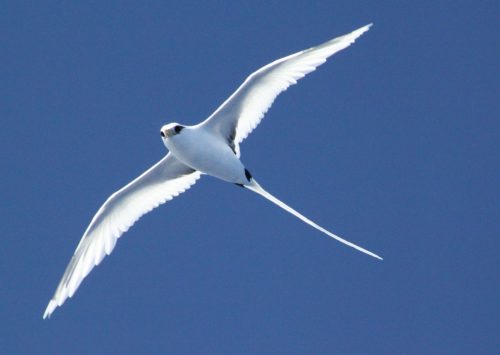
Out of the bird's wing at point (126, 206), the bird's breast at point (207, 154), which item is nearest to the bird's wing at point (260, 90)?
the bird's breast at point (207, 154)

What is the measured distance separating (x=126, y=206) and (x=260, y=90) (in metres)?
3.09

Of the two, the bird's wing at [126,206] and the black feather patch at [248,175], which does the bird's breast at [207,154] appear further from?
the bird's wing at [126,206]

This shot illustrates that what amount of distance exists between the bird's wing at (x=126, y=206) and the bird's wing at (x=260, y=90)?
1259 mm

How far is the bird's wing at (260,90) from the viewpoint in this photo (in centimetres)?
1265

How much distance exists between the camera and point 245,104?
13.4 m

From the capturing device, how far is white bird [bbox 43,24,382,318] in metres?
12.9

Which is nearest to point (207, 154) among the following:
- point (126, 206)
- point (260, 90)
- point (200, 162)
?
point (200, 162)

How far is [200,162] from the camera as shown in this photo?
13.3 metres

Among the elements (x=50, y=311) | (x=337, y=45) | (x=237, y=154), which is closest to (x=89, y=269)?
(x=50, y=311)

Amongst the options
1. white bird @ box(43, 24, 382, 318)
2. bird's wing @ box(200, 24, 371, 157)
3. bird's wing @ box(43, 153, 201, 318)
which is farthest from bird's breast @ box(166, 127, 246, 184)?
bird's wing @ box(43, 153, 201, 318)

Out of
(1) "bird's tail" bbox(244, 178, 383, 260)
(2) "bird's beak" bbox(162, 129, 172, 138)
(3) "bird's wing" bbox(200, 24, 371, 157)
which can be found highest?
(3) "bird's wing" bbox(200, 24, 371, 157)

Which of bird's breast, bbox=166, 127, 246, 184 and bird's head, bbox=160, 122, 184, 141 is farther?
bird's breast, bbox=166, 127, 246, 184

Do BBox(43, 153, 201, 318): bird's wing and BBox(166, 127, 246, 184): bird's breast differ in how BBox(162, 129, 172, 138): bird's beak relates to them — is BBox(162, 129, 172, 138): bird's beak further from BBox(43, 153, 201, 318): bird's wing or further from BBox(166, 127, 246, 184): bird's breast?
BBox(43, 153, 201, 318): bird's wing

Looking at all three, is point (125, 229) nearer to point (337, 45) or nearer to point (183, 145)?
point (183, 145)
